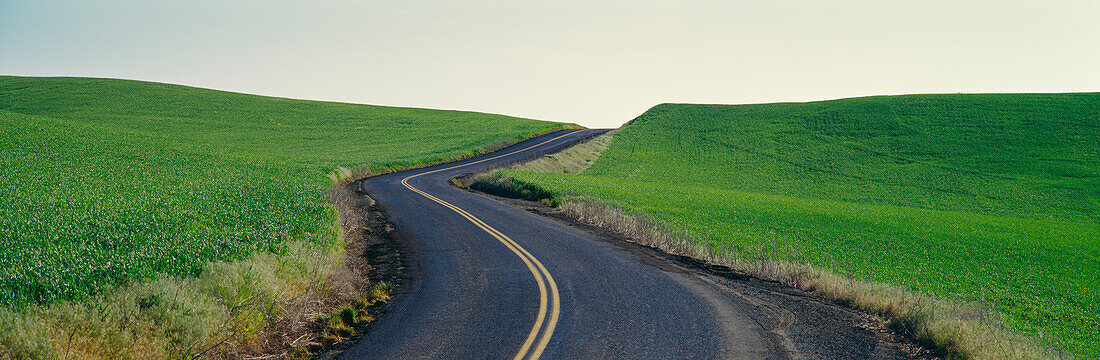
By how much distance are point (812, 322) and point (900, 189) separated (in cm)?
3645

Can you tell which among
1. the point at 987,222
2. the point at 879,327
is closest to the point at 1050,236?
the point at 987,222

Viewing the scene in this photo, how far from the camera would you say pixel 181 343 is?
23.0 ft

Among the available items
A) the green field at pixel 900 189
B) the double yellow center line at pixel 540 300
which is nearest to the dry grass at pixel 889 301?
the green field at pixel 900 189

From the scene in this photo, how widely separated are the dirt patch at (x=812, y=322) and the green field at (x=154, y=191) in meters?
8.75

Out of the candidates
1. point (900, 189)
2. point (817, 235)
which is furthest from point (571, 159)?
point (817, 235)

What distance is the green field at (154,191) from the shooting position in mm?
8531

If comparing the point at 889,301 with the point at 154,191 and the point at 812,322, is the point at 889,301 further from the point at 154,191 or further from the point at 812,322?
the point at 154,191

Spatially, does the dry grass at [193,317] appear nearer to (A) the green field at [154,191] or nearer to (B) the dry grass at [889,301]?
(A) the green field at [154,191]

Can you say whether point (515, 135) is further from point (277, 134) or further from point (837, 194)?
point (837, 194)

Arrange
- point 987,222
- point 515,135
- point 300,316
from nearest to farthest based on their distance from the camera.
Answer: point 300,316
point 987,222
point 515,135

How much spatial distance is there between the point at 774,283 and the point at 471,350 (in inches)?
298

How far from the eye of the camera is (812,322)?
931 cm

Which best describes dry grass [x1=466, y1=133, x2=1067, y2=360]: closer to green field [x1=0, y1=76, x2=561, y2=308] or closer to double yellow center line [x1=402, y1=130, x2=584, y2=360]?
double yellow center line [x1=402, y1=130, x2=584, y2=360]

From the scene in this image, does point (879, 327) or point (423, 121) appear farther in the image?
point (423, 121)
